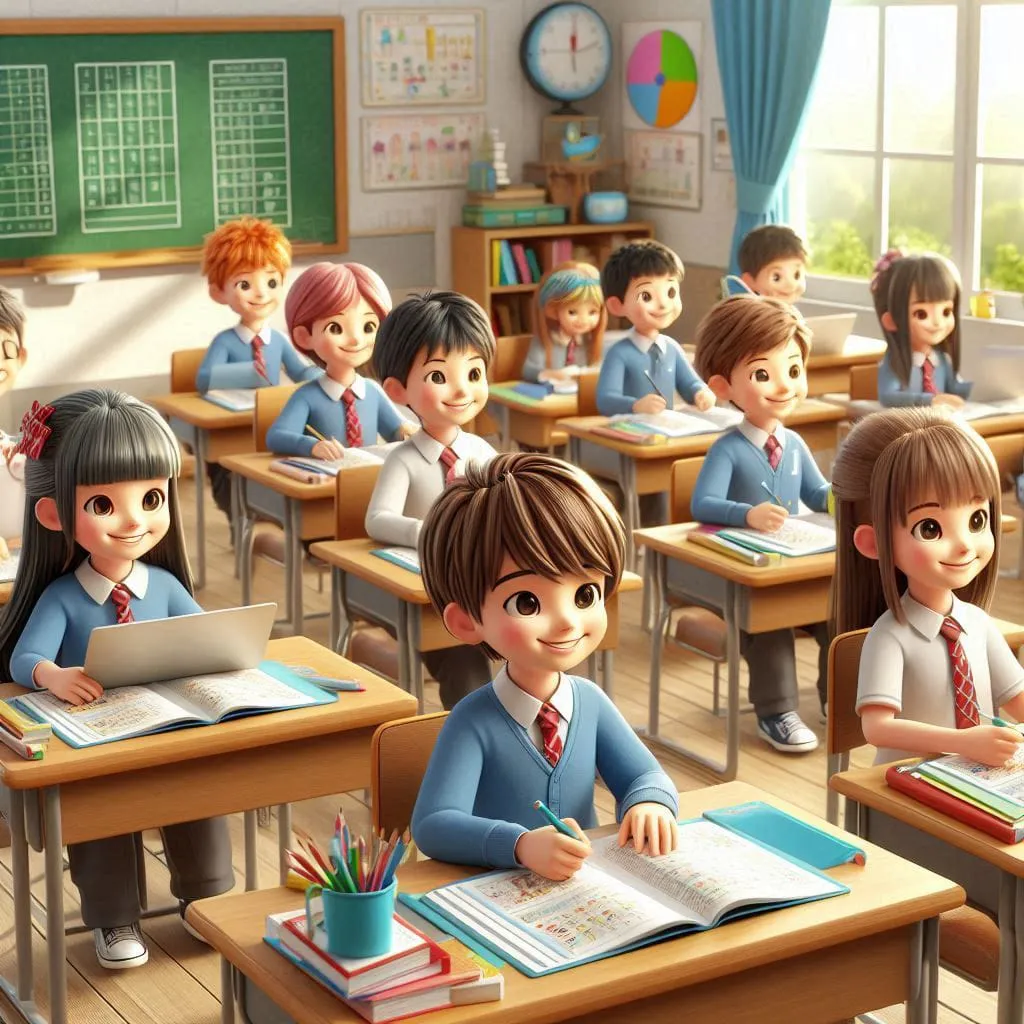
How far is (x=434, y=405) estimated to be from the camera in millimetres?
3971

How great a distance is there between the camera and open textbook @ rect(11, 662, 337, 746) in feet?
8.79

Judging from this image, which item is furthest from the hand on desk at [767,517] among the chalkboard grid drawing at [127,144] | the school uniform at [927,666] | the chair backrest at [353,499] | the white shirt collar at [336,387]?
the chalkboard grid drawing at [127,144]

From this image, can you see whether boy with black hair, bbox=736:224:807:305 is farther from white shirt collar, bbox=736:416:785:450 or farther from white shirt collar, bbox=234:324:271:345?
white shirt collar, bbox=736:416:785:450

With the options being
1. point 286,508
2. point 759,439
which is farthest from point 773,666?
point 286,508

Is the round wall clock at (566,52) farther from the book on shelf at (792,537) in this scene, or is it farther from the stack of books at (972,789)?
the stack of books at (972,789)

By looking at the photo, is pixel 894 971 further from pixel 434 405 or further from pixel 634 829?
pixel 434 405

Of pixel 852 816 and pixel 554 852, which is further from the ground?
pixel 554 852

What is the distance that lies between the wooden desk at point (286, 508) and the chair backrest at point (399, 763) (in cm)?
213

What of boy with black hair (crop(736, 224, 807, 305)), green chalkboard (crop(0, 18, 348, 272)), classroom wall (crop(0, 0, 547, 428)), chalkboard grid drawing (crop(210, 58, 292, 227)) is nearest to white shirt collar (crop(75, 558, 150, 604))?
boy with black hair (crop(736, 224, 807, 305))

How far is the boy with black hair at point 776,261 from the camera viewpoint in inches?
256

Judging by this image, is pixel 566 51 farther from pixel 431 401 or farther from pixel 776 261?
pixel 431 401

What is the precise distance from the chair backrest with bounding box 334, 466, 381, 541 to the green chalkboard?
3820 mm

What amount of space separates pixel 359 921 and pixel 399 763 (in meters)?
0.58

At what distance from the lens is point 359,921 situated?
5.97ft
